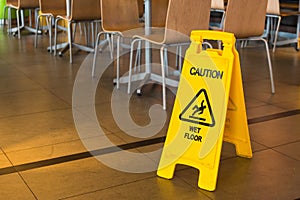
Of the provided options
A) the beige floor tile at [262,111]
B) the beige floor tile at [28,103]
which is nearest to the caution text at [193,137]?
the beige floor tile at [262,111]

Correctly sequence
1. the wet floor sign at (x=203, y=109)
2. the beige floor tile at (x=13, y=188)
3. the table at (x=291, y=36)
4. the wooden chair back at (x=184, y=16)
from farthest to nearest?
the table at (x=291, y=36) → the wooden chair back at (x=184, y=16) → the wet floor sign at (x=203, y=109) → the beige floor tile at (x=13, y=188)

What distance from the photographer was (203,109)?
244 centimetres

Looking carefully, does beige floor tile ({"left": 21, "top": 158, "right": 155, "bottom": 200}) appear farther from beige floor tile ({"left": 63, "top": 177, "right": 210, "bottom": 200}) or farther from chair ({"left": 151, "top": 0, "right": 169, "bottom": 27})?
chair ({"left": 151, "top": 0, "right": 169, "bottom": 27})

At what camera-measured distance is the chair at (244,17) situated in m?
3.79

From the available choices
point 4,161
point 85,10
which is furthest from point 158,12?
point 4,161

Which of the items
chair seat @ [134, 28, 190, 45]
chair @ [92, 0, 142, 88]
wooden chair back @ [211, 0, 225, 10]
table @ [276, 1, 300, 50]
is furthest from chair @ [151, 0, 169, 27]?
table @ [276, 1, 300, 50]

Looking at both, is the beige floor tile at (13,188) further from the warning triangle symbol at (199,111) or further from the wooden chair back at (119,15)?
the wooden chair back at (119,15)

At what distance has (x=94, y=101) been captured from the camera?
3855mm

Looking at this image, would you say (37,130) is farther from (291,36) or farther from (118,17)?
(291,36)

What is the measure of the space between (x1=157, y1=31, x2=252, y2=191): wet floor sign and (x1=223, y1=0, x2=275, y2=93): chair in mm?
1358

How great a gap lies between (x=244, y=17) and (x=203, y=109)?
64.6 inches

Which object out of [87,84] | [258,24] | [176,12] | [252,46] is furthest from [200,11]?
[252,46]

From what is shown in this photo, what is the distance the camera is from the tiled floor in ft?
7.75

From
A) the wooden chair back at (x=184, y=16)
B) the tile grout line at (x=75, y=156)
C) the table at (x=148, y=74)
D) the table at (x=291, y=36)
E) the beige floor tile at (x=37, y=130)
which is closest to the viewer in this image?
the tile grout line at (x=75, y=156)
